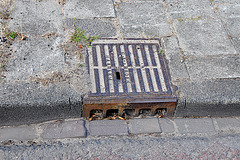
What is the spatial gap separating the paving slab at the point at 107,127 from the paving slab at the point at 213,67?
0.85 m

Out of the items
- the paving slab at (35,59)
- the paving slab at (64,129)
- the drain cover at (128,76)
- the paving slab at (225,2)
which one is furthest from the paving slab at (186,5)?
the paving slab at (64,129)

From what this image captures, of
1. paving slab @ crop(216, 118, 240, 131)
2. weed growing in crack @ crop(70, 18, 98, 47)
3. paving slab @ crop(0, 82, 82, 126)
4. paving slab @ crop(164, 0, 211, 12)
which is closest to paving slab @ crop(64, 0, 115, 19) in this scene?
weed growing in crack @ crop(70, 18, 98, 47)

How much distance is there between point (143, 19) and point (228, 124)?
1.54 meters

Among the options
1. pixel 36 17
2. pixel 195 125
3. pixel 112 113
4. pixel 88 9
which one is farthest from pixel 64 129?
pixel 88 9

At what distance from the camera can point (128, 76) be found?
2.87m

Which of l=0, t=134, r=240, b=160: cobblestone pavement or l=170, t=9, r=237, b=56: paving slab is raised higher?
l=170, t=9, r=237, b=56: paving slab

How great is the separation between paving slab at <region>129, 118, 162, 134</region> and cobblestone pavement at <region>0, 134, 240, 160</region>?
56 millimetres

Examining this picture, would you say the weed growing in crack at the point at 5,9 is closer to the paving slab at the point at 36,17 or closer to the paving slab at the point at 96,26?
the paving slab at the point at 36,17

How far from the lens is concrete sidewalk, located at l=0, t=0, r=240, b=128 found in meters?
2.65

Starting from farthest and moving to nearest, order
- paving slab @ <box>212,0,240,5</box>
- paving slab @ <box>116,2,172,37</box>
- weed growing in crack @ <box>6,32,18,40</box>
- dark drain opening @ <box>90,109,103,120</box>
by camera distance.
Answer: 1. paving slab @ <box>212,0,240,5</box>
2. paving slab @ <box>116,2,172,37</box>
3. weed growing in crack @ <box>6,32,18,40</box>
4. dark drain opening @ <box>90,109,103,120</box>

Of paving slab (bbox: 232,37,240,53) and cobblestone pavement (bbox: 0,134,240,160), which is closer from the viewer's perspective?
cobblestone pavement (bbox: 0,134,240,160)

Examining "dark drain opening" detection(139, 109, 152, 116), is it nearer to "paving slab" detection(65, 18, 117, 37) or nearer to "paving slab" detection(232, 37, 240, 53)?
"paving slab" detection(65, 18, 117, 37)

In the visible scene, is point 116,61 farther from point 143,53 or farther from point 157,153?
point 157,153

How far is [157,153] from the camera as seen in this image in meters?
2.49
